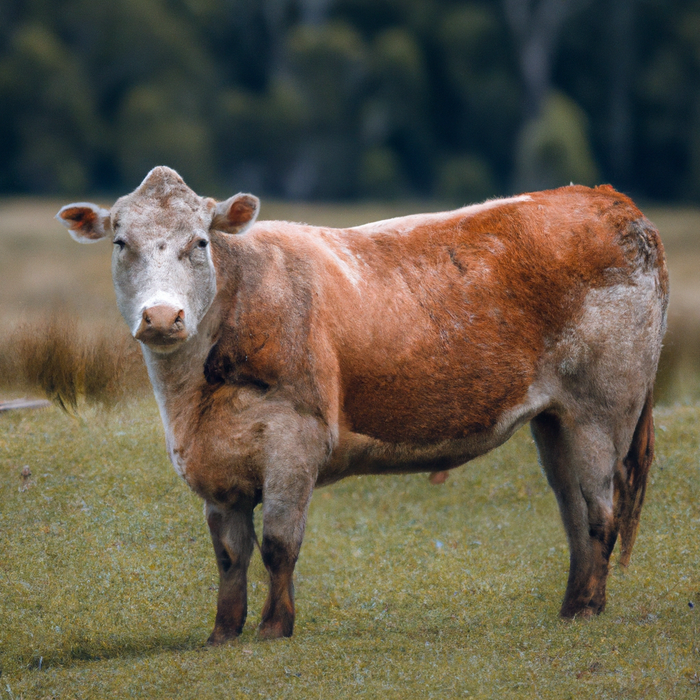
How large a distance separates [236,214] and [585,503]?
318 centimetres

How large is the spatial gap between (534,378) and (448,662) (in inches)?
75.7

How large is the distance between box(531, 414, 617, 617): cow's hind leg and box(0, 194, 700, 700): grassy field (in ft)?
0.72

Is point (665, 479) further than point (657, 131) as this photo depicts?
No

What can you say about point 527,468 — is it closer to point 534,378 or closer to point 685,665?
point 534,378

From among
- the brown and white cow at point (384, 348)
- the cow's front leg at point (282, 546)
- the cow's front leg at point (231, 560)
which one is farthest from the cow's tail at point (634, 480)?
the cow's front leg at point (231, 560)

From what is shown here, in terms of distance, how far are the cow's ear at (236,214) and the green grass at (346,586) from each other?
2.26 meters

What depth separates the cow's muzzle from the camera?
16.4 ft

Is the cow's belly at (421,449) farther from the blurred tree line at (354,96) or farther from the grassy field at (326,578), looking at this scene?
the blurred tree line at (354,96)

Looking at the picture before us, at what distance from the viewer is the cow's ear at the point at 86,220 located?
18.4ft

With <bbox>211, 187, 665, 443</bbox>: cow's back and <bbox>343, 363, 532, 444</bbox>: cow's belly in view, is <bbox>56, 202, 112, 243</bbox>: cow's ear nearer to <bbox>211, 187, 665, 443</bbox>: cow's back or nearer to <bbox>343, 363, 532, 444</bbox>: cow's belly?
<bbox>211, 187, 665, 443</bbox>: cow's back

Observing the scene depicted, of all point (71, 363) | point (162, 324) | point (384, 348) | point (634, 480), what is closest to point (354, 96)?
point (71, 363)

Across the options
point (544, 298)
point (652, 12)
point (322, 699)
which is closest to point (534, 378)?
point (544, 298)

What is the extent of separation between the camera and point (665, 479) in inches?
354

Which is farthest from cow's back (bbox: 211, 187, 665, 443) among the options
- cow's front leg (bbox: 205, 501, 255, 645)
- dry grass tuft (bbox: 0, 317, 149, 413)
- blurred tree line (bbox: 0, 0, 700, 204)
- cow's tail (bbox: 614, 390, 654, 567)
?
blurred tree line (bbox: 0, 0, 700, 204)
